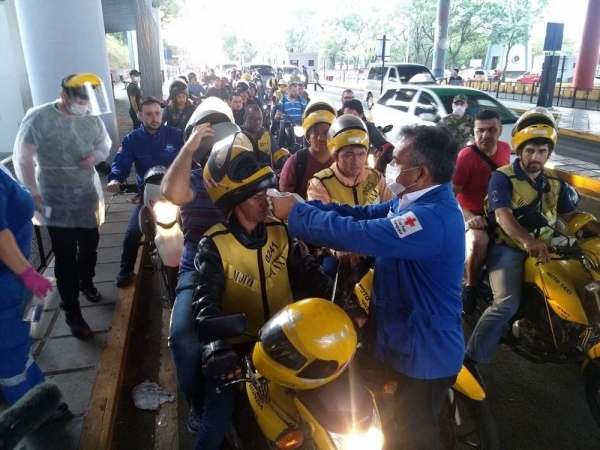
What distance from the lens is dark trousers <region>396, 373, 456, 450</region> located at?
2.18 meters

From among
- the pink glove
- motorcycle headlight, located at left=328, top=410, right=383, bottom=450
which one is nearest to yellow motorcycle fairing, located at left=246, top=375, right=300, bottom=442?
motorcycle headlight, located at left=328, top=410, right=383, bottom=450

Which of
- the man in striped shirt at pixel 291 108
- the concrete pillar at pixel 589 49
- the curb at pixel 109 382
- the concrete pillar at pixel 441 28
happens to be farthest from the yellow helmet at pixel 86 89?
the concrete pillar at pixel 441 28

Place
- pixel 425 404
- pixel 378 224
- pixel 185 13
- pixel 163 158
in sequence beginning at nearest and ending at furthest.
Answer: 1. pixel 378 224
2. pixel 425 404
3. pixel 163 158
4. pixel 185 13

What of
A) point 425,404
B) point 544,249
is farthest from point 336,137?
point 425,404

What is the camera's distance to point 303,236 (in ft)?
6.51

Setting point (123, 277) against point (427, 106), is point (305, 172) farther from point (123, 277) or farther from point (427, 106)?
point (427, 106)

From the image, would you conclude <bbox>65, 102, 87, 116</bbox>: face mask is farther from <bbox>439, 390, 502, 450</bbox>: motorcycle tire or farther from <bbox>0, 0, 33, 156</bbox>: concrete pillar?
<bbox>0, 0, 33, 156</bbox>: concrete pillar

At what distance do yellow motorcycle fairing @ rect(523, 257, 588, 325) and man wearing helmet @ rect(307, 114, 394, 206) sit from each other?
1.22 meters

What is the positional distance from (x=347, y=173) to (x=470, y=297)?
1472 millimetres

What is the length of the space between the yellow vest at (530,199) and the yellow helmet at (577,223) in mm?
123

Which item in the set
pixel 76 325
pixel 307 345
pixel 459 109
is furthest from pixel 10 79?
pixel 307 345

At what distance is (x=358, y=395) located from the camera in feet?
5.88

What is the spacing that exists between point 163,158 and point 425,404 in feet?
11.3

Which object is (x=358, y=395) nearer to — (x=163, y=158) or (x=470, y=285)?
(x=470, y=285)
